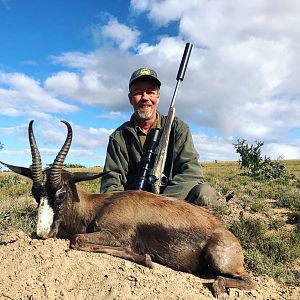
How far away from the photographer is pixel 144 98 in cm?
771

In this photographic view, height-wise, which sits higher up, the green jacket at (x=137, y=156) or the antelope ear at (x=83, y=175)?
the green jacket at (x=137, y=156)

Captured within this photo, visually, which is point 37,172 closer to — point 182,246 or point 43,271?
point 43,271

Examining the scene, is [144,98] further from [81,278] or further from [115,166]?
[81,278]

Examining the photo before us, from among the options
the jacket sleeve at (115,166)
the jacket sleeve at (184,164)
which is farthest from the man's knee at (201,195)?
the jacket sleeve at (115,166)

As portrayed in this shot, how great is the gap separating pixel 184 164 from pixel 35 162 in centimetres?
298

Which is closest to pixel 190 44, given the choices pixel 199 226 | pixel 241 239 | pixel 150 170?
pixel 150 170

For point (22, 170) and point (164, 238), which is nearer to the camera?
point (164, 238)

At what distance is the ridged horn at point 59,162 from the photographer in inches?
207

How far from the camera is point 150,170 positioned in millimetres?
7039

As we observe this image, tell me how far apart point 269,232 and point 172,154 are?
8.68 feet

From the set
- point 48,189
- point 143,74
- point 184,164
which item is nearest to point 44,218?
point 48,189

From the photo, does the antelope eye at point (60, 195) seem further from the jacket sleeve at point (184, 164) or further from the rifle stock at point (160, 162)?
the jacket sleeve at point (184, 164)

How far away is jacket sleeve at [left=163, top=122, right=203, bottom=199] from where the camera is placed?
23.3 feet

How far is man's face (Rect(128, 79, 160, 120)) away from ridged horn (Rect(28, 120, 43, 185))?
2697 mm
